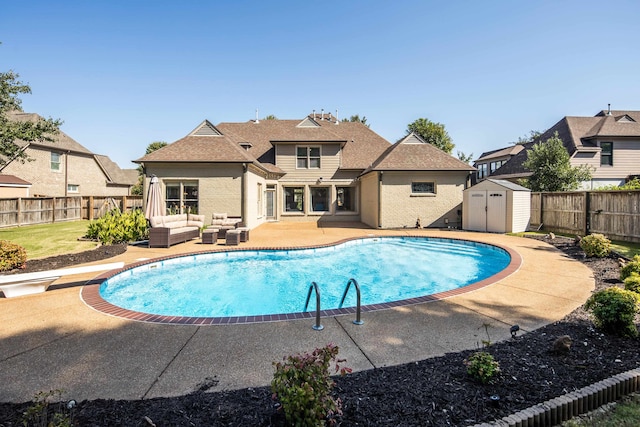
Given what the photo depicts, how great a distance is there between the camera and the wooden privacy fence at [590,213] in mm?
12359

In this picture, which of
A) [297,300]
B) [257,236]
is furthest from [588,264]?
[257,236]

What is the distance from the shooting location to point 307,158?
77.0 feet

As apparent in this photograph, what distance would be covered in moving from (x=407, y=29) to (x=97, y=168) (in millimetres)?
32584

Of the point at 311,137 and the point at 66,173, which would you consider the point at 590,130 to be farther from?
the point at 66,173

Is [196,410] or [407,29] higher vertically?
[407,29]

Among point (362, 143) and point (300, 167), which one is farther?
point (362, 143)

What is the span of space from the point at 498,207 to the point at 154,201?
16.8m

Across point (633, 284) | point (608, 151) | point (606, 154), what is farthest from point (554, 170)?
point (633, 284)

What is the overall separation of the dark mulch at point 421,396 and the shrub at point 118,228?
11.3 meters

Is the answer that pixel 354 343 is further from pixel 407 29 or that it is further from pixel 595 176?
pixel 595 176

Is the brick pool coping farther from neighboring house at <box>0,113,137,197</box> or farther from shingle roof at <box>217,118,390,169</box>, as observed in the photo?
neighboring house at <box>0,113,137,197</box>

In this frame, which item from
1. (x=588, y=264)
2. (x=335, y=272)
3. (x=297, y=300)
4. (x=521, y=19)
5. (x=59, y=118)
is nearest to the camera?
(x=297, y=300)

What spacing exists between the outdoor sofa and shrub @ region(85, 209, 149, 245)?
1.18 metres

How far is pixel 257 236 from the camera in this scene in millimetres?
15578
